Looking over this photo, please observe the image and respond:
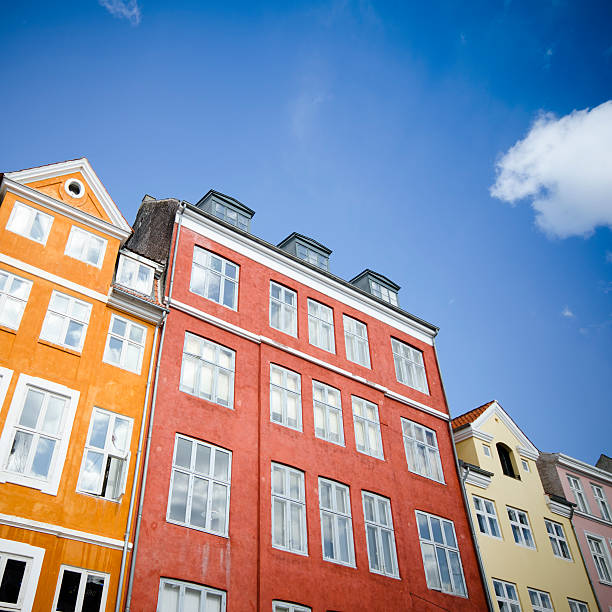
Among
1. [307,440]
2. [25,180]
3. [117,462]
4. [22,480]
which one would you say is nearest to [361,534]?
[307,440]

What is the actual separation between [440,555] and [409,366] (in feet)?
30.2

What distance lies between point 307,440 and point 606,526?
21.5 metres

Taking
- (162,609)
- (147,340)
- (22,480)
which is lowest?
(162,609)

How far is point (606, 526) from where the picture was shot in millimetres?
36094

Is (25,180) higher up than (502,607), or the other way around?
(25,180)

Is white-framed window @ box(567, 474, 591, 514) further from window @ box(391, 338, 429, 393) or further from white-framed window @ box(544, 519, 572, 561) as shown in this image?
window @ box(391, 338, 429, 393)

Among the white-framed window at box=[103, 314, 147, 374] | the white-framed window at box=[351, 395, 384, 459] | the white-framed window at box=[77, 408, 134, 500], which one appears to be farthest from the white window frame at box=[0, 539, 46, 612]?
the white-framed window at box=[351, 395, 384, 459]

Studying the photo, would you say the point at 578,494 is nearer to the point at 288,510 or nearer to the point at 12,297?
the point at 288,510

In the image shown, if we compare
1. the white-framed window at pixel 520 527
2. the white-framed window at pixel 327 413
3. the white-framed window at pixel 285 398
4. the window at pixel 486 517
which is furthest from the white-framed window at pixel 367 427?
the white-framed window at pixel 520 527

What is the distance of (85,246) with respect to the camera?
21.9m

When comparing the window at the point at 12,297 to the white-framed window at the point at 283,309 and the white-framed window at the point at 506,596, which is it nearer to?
the white-framed window at the point at 283,309

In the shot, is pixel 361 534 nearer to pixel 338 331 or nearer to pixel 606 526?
pixel 338 331

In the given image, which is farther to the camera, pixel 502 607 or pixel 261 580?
pixel 502 607

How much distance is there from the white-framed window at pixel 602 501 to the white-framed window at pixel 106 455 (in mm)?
29305
